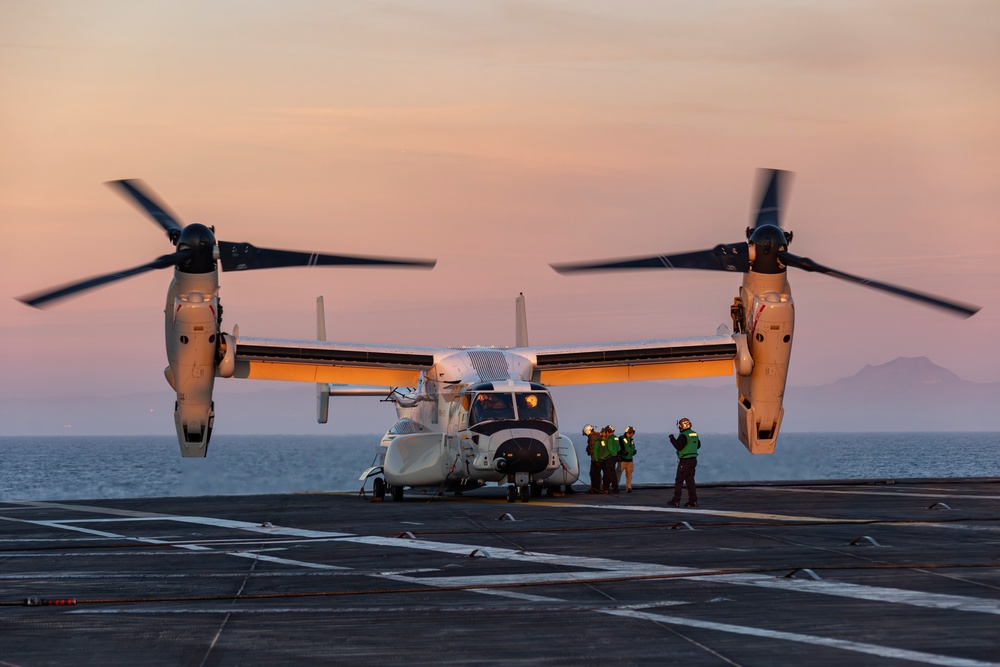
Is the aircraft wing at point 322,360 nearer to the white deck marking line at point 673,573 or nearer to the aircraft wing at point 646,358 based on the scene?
the aircraft wing at point 646,358

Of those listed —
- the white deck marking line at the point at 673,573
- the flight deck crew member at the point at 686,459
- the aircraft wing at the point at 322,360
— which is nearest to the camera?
the white deck marking line at the point at 673,573

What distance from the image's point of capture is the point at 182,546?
1545cm

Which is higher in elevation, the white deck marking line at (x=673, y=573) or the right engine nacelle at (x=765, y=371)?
the right engine nacelle at (x=765, y=371)

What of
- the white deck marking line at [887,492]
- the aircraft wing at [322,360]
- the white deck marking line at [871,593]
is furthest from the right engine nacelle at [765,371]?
the white deck marking line at [871,593]

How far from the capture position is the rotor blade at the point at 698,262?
26391mm

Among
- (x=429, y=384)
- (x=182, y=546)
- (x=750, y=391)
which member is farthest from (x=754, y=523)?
(x=429, y=384)

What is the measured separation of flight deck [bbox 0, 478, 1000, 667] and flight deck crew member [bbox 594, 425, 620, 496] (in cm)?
752

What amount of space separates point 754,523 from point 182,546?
26.7 feet

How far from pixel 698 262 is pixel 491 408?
6.18m

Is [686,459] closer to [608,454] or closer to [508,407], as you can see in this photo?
[508,407]

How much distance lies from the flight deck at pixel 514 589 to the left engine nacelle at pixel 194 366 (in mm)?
5711

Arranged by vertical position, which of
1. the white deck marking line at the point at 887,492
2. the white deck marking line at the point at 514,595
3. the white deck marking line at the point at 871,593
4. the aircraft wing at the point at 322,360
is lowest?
the white deck marking line at the point at 514,595

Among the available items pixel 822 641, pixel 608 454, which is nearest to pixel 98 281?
pixel 608 454

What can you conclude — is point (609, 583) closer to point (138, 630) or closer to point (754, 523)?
point (138, 630)
